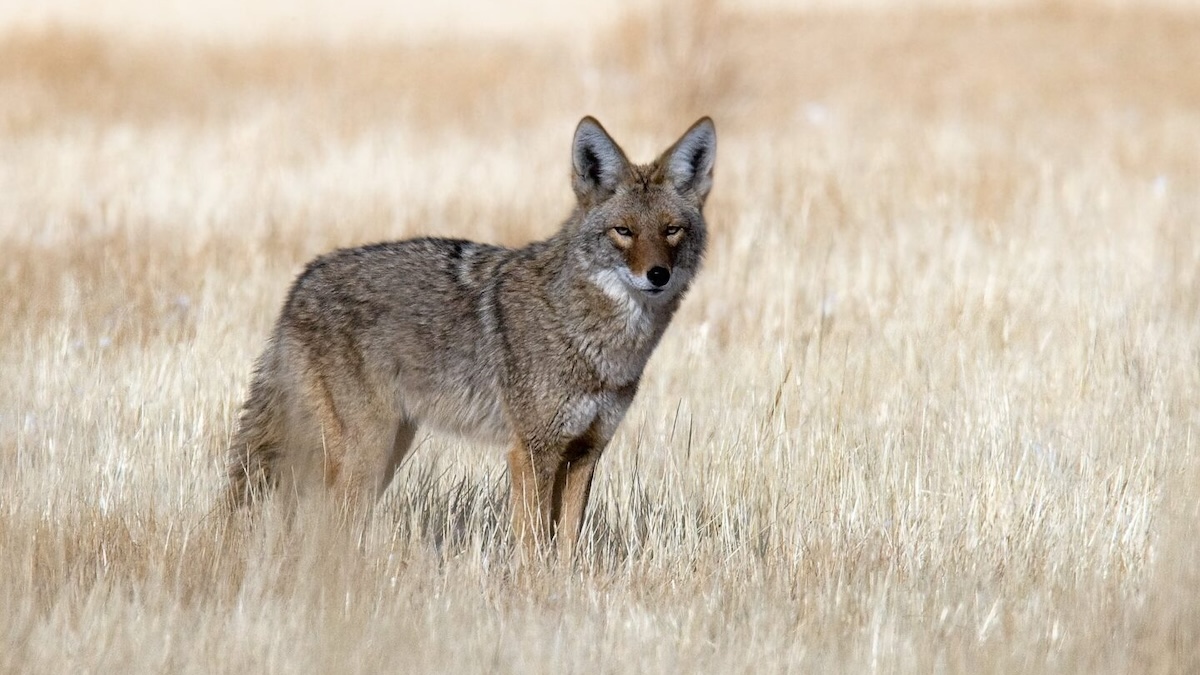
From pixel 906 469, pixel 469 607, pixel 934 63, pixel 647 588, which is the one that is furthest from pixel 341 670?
pixel 934 63

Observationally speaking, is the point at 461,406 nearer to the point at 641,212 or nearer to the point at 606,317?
the point at 606,317

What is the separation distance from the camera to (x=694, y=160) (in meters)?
5.26

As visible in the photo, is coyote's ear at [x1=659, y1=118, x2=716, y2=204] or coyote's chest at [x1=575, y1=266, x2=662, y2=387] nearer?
coyote's chest at [x1=575, y1=266, x2=662, y2=387]

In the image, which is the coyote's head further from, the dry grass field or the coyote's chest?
the dry grass field

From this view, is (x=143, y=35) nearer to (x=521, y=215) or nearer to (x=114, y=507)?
(x=521, y=215)

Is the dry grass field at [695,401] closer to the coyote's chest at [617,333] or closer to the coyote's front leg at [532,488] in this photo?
the coyote's front leg at [532,488]

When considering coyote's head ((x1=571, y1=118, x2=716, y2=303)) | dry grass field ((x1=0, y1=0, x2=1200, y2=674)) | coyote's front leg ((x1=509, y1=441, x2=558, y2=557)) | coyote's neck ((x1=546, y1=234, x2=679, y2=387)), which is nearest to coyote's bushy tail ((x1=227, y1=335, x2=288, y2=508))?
dry grass field ((x1=0, y1=0, x2=1200, y2=674))

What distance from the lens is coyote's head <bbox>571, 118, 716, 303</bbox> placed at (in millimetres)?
4941

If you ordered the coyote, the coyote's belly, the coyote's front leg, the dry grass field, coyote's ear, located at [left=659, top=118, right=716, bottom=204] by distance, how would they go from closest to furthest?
the dry grass field → the coyote's front leg → the coyote → the coyote's belly → coyote's ear, located at [left=659, top=118, right=716, bottom=204]

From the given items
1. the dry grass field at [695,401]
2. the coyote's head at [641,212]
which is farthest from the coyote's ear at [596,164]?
the dry grass field at [695,401]

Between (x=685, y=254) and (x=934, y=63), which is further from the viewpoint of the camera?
(x=934, y=63)

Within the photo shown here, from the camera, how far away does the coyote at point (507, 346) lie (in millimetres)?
4930

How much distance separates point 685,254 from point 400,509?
138 cm

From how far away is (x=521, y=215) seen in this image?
37.3 feet
